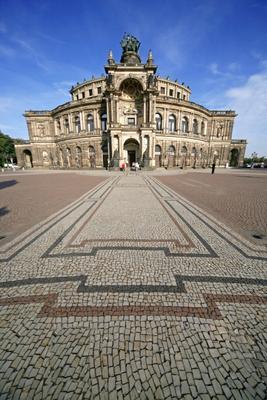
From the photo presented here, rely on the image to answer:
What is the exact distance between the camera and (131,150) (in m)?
36.4

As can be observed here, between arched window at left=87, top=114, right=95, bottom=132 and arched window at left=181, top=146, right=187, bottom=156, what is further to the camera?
arched window at left=181, top=146, right=187, bottom=156

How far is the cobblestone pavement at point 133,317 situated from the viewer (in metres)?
1.69

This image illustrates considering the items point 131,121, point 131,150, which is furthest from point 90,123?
point 131,150

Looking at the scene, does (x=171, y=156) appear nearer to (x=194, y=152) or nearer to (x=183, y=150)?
(x=183, y=150)

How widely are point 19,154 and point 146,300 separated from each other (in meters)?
59.8

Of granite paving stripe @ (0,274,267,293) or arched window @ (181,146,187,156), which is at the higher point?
arched window @ (181,146,187,156)

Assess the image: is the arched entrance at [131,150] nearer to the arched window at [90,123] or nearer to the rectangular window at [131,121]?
the rectangular window at [131,121]

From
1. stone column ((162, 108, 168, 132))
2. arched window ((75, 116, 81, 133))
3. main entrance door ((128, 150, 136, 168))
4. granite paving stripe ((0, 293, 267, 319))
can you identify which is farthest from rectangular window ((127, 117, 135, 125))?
granite paving stripe ((0, 293, 267, 319))

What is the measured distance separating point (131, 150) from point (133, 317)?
3597 cm

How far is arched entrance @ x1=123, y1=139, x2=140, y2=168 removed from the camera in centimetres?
3497

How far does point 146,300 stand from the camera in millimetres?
2783

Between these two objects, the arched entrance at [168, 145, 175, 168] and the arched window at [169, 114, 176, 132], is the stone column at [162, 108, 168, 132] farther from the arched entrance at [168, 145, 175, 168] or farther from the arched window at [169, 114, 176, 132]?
the arched entrance at [168, 145, 175, 168]

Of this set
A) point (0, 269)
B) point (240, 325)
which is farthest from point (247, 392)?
point (0, 269)

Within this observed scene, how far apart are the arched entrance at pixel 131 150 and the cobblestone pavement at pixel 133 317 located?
32003mm
